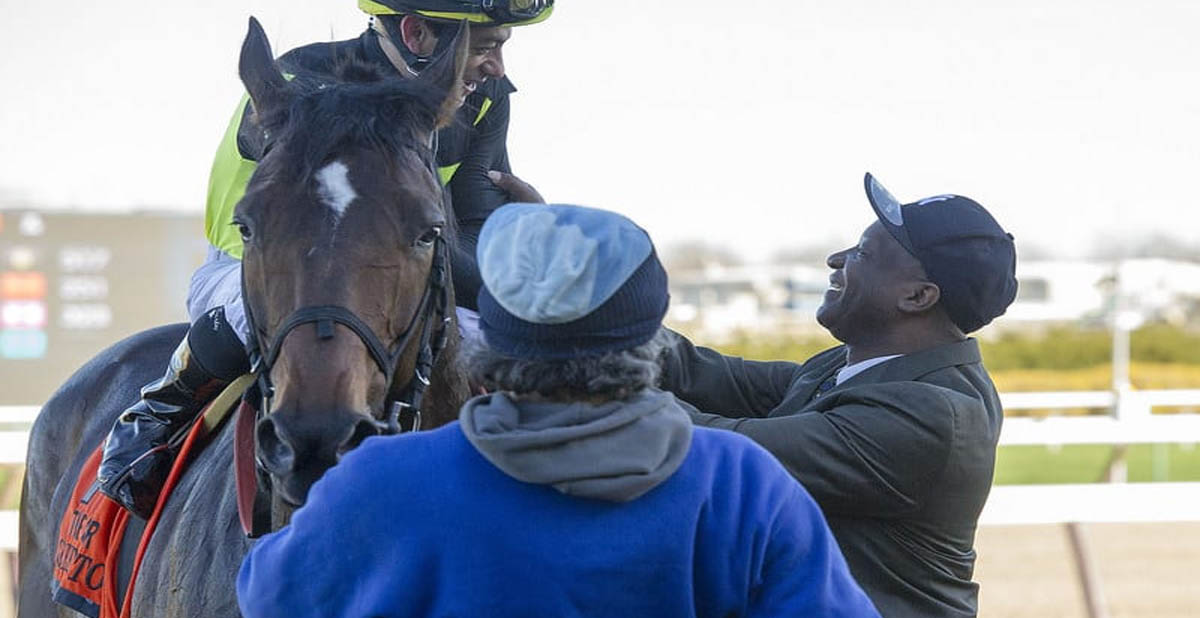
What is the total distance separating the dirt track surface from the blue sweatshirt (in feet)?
16.9

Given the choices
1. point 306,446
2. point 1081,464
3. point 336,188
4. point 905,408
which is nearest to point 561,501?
point 306,446

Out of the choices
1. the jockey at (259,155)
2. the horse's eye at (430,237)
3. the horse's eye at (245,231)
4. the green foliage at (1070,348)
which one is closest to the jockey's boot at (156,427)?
the jockey at (259,155)

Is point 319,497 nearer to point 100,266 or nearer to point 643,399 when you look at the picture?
point 643,399

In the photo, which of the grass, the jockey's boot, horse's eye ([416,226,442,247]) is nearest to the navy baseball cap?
horse's eye ([416,226,442,247])

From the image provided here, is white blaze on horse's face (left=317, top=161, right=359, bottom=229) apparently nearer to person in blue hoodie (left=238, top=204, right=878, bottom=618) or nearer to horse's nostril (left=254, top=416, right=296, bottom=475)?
horse's nostril (left=254, top=416, right=296, bottom=475)

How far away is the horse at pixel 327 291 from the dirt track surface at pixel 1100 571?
14.6 ft

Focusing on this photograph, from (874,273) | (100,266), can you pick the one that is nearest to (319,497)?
(874,273)

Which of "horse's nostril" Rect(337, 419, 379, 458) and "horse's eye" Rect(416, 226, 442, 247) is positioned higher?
"horse's eye" Rect(416, 226, 442, 247)

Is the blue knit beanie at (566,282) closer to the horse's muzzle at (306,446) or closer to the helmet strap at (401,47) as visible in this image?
the horse's muzzle at (306,446)

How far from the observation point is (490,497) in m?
1.73

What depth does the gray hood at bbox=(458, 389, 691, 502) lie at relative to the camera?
Answer: 171 centimetres

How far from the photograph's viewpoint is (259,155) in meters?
3.03

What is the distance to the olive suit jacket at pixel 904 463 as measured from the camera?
280cm

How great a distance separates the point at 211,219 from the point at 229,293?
0.18 m
